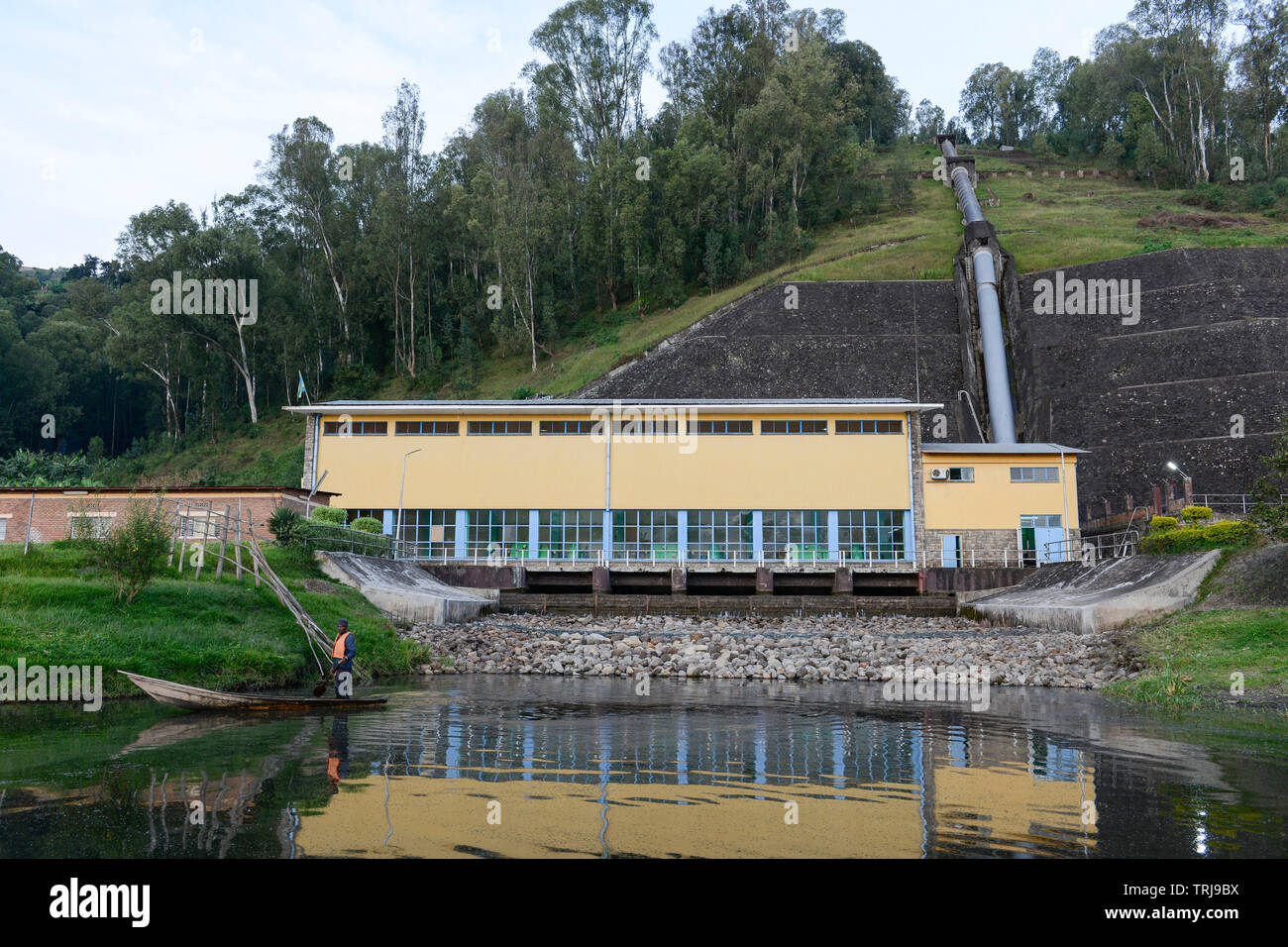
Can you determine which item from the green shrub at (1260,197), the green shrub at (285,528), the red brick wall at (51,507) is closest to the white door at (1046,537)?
the green shrub at (285,528)

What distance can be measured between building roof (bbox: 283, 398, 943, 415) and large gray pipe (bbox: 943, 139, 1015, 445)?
14.0 m

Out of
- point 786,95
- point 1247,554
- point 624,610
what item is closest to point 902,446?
point 624,610

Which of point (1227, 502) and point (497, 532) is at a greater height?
point (1227, 502)

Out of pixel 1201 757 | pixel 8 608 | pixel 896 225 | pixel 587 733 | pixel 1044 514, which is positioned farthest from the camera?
pixel 896 225

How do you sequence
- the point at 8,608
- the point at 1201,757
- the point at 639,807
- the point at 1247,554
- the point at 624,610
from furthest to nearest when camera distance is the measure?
the point at 624,610 → the point at 1247,554 → the point at 8,608 → the point at 1201,757 → the point at 639,807

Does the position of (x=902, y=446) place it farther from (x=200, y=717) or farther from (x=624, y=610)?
(x=200, y=717)

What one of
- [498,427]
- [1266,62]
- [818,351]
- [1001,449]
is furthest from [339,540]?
[1266,62]

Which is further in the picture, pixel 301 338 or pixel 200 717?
pixel 301 338

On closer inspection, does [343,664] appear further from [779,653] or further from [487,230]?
[487,230]

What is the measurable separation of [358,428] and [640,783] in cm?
3610

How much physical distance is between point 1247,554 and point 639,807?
21.1 metres

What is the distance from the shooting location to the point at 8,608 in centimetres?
1645

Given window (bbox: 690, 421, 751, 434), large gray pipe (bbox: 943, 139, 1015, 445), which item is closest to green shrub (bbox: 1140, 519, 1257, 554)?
window (bbox: 690, 421, 751, 434)

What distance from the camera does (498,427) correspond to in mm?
42312
